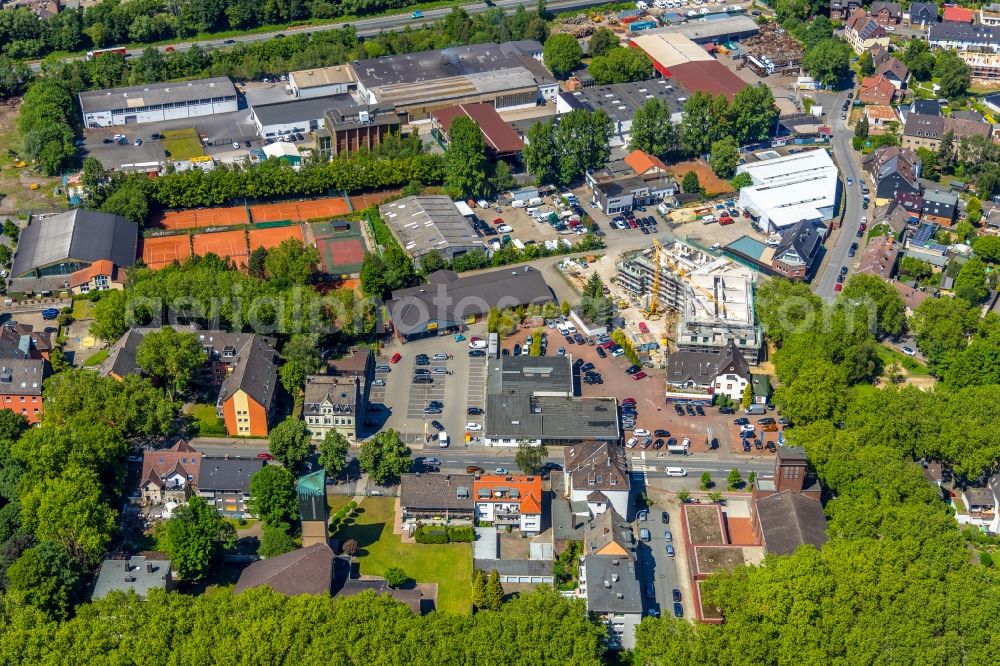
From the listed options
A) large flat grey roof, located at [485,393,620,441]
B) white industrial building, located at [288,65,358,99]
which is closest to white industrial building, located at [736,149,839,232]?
large flat grey roof, located at [485,393,620,441]

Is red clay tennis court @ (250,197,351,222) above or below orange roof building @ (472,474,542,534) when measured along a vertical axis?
below

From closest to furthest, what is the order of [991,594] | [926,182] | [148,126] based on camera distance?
[991,594] < [926,182] < [148,126]

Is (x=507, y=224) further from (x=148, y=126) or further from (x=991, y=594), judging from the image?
(x=991, y=594)

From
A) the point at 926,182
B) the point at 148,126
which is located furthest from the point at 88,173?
the point at 926,182

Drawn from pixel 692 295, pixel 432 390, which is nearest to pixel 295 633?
pixel 432 390

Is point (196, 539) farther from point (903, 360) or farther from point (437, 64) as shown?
point (437, 64)

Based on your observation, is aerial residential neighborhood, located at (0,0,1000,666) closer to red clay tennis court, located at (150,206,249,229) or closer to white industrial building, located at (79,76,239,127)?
red clay tennis court, located at (150,206,249,229)
